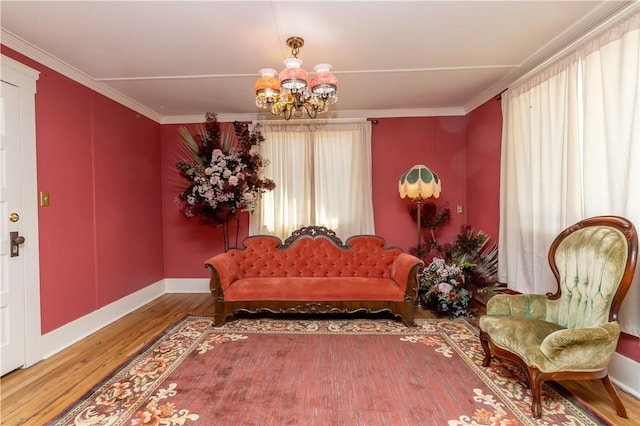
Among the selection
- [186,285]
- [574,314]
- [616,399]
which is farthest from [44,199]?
[616,399]

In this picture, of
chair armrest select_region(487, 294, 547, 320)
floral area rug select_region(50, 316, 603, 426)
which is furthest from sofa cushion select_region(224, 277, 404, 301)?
chair armrest select_region(487, 294, 547, 320)

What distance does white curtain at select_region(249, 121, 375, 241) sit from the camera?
14.4 feet

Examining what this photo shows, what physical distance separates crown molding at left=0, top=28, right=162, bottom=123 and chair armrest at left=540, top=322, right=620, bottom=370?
14.4 feet

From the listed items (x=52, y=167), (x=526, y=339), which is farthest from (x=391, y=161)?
(x=52, y=167)

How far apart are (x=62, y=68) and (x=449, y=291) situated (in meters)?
4.51

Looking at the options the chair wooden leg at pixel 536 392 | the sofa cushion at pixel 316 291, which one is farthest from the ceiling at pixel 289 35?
the chair wooden leg at pixel 536 392

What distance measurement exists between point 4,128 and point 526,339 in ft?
13.3

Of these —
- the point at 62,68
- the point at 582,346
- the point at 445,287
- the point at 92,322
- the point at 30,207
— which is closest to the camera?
the point at 582,346

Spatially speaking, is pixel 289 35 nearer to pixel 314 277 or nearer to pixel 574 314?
pixel 314 277

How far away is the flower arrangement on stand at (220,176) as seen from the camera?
383 cm

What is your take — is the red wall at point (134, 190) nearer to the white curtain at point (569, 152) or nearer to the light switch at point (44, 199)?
the light switch at point (44, 199)

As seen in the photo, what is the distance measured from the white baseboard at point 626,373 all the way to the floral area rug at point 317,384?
20.6 inches

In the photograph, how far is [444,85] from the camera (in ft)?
11.6

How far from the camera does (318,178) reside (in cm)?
441
